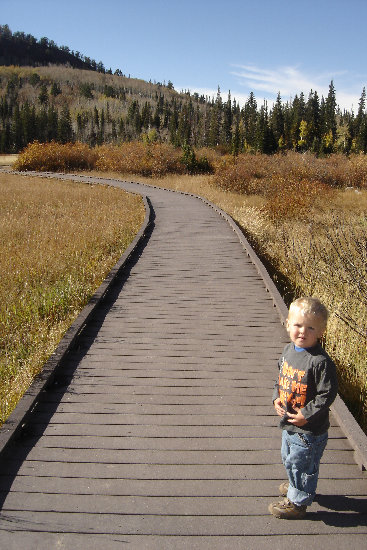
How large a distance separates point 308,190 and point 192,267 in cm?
1297

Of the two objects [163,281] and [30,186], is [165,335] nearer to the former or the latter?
[163,281]

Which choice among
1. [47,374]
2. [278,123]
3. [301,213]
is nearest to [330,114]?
[278,123]

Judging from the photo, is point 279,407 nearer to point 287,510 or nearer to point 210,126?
point 287,510

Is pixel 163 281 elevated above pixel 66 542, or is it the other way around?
pixel 163 281

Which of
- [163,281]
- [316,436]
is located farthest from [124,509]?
[163,281]

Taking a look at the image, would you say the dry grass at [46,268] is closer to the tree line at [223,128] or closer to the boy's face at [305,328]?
the boy's face at [305,328]

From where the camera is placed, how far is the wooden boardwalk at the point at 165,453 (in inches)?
108

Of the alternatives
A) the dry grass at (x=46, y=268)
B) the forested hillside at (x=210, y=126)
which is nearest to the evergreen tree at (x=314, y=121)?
the forested hillside at (x=210, y=126)

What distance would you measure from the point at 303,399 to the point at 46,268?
23.1 feet

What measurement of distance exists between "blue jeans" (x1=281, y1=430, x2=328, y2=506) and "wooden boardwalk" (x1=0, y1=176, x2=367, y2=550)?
0.70ft

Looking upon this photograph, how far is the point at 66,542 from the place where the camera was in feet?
8.68

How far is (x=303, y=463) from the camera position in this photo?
273cm

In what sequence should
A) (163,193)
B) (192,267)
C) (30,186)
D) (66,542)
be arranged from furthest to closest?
(30,186)
(163,193)
(192,267)
(66,542)

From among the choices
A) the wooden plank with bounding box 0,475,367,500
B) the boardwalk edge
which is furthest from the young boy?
the boardwalk edge
